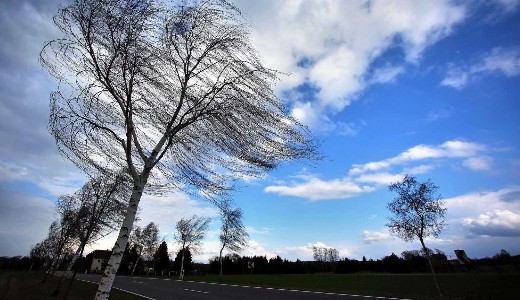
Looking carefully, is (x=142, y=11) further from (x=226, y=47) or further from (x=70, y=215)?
(x=70, y=215)

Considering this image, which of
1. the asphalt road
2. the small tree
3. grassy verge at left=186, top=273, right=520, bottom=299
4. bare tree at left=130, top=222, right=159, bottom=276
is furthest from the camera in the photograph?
the small tree

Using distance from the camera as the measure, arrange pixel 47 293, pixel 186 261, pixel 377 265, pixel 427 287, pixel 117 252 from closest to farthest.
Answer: pixel 117 252 < pixel 47 293 < pixel 427 287 < pixel 377 265 < pixel 186 261

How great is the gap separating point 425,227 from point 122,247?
77.2ft

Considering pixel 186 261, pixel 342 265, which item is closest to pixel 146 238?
pixel 186 261

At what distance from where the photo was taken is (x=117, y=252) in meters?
6.02

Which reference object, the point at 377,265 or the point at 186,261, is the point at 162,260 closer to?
the point at 186,261

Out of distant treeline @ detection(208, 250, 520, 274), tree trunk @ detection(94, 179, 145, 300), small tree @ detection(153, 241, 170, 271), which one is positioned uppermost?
small tree @ detection(153, 241, 170, 271)

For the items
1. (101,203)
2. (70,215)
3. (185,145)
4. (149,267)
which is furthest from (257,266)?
(185,145)

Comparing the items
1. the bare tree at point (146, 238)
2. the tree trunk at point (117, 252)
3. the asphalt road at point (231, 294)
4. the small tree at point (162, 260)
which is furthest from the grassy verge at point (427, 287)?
the small tree at point (162, 260)

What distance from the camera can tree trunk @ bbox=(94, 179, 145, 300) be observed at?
19.1 ft

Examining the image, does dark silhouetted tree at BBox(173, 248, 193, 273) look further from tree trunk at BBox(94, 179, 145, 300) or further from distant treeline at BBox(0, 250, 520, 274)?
tree trunk at BBox(94, 179, 145, 300)

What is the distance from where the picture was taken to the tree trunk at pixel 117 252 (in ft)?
19.1

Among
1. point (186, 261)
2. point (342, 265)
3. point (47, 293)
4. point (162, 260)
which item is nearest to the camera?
point (47, 293)

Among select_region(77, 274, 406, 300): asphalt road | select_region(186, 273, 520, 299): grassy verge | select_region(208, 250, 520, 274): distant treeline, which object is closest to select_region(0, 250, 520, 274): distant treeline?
select_region(208, 250, 520, 274): distant treeline
